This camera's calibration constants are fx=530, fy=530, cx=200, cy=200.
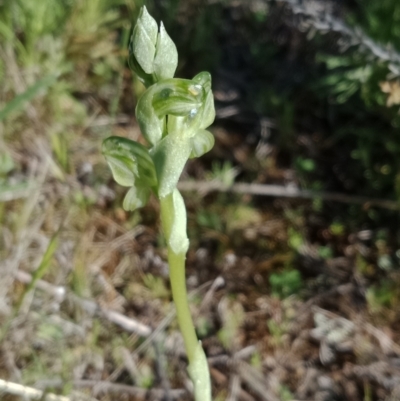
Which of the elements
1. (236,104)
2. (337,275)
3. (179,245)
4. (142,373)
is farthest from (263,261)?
(179,245)

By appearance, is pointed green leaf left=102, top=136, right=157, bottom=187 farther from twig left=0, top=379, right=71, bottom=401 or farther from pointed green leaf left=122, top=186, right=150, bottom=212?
twig left=0, top=379, right=71, bottom=401

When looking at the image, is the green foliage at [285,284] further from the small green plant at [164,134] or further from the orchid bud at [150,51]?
the orchid bud at [150,51]

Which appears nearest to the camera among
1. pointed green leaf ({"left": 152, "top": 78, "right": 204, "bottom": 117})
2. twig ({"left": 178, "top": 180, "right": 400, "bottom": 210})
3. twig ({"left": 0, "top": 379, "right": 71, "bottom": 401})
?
pointed green leaf ({"left": 152, "top": 78, "right": 204, "bottom": 117})

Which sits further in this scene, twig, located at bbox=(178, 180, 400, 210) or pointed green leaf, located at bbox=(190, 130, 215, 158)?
twig, located at bbox=(178, 180, 400, 210)

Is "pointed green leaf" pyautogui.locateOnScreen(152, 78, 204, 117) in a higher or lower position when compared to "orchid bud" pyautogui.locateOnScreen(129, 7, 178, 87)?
lower

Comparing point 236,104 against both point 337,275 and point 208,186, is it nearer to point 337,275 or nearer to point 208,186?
point 208,186

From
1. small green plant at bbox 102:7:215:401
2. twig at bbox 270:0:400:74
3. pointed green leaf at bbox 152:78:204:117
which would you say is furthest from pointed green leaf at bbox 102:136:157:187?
twig at bbox 270:0:400:74

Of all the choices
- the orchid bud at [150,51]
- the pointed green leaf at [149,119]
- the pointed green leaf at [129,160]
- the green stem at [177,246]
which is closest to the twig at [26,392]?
the green stem at [177,246]
